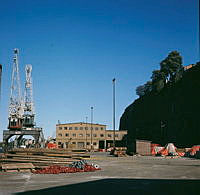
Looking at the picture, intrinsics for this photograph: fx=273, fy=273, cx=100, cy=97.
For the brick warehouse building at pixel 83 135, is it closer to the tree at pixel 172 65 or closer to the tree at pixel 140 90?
the tree at pixel 172 65

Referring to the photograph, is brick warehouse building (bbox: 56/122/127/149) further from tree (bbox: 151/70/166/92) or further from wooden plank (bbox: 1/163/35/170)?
wooden plank (bbox: 1/163/35/170)

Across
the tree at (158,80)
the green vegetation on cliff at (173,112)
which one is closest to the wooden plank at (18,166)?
the green vegetation on cliff at (173,112)

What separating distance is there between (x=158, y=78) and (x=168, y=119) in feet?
69.5

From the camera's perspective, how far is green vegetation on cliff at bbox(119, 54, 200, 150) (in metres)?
78.9

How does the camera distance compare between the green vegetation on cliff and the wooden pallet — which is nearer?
the wooden pallet

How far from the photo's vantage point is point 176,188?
34.2 ft

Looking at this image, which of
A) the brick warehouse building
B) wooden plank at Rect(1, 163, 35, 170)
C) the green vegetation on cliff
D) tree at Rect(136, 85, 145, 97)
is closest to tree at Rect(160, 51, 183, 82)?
the green vegetation on cliff

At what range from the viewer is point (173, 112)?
90.6 metres

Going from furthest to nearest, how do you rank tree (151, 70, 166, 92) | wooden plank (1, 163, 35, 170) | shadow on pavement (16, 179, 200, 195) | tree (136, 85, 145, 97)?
tree (136, 85, 145, 97) → tree (151, 70, 166, 92) → wooden plank (1, 163, 35, 170) → shadow on pavement (16, 179, 200, 195)

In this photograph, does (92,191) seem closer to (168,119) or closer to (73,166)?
(73,166)

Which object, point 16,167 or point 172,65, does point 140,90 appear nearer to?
point 172,65

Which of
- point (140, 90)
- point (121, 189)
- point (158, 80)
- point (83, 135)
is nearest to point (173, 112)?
point (158, 80)

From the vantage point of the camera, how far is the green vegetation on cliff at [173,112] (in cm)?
7894

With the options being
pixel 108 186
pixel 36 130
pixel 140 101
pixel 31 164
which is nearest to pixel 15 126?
pixel 36 130
